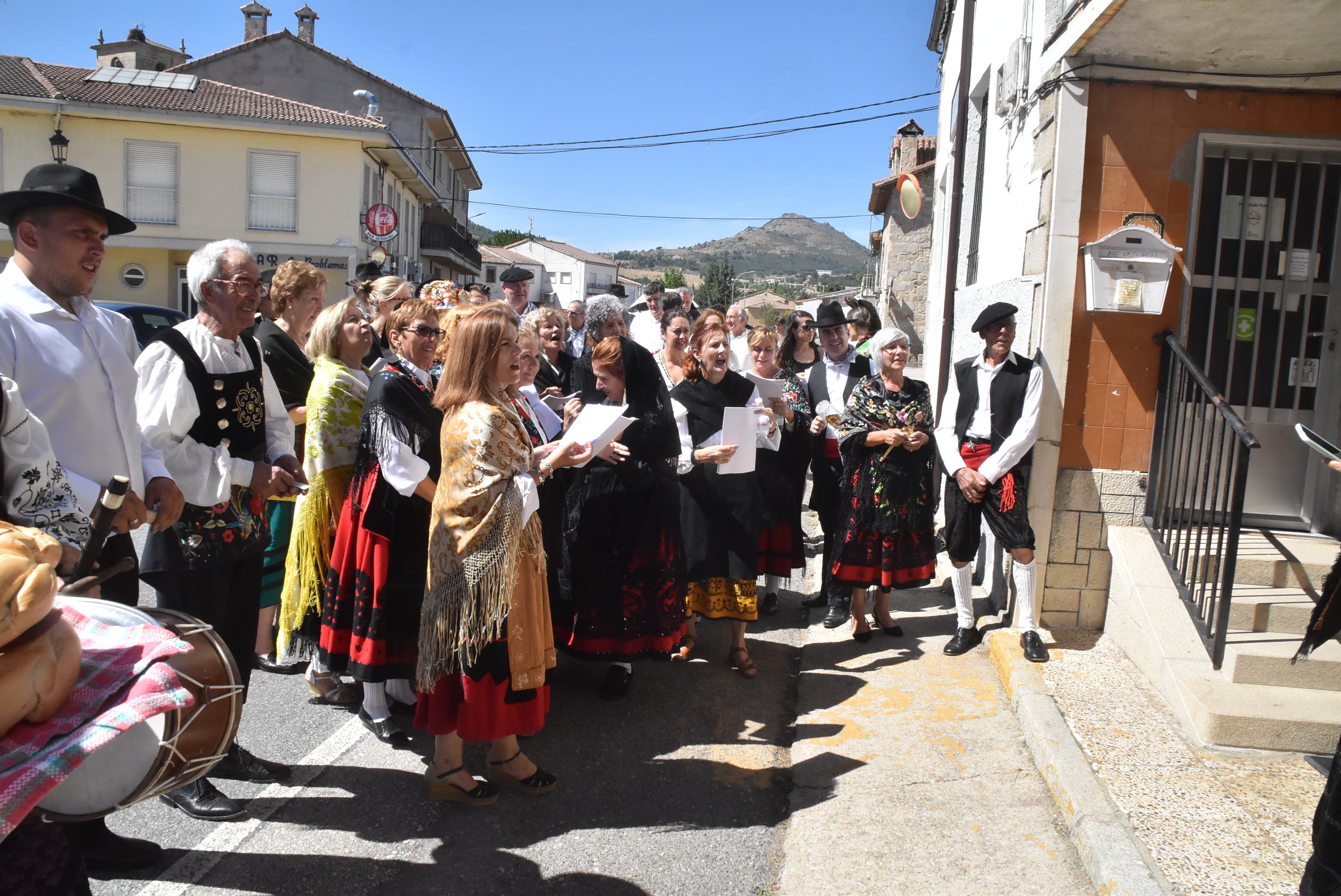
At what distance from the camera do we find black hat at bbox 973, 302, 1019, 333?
496 centimetres

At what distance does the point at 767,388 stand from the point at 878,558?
1.25 metres

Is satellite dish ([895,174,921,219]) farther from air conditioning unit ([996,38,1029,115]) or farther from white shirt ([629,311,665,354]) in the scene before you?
air conditioning unit ([996,38,1029,115])

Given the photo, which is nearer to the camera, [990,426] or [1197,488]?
[1197,488]

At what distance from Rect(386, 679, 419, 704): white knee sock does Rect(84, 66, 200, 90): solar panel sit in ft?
84.3

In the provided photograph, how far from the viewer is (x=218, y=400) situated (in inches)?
138

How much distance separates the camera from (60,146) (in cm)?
2134

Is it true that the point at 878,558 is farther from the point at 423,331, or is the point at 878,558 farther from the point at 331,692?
the point at 331,692

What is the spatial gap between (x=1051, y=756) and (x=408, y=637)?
276cm

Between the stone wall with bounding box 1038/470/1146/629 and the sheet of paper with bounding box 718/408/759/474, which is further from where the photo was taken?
the stone wall with bounding box 1038/470/1146/629

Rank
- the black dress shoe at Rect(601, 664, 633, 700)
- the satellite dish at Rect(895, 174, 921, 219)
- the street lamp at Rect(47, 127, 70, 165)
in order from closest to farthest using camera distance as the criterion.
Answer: the black dress shoe at Rect(601, 664, 633, 700)
the satellite dish at Rect(895, 174, 921, 219)
the street lamp at Rect(47, 127, 70, 165)

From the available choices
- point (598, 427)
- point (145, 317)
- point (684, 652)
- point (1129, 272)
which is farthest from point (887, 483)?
point (145, 317)

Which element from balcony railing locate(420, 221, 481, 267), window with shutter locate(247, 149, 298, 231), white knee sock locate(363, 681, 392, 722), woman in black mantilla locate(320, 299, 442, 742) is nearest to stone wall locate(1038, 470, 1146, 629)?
woman in black mantilla locate(320, 299, 442, 742)

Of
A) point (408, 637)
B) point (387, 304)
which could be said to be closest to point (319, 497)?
point (408, 637)

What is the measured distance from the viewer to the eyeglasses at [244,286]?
11.6ft
